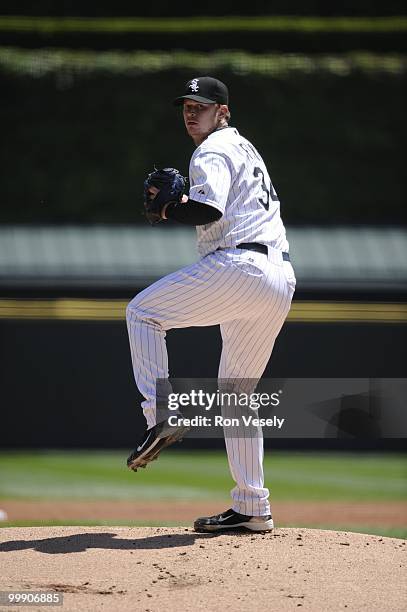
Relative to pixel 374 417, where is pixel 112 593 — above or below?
above

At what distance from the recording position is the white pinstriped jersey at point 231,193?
337 centimetres

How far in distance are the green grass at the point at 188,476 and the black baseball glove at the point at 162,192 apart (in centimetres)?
403

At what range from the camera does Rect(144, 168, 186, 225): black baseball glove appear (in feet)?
11.2

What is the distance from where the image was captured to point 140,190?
14.0m

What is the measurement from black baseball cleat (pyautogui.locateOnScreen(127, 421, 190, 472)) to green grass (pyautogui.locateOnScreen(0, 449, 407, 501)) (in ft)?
12.9

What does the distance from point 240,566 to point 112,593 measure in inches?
16.9

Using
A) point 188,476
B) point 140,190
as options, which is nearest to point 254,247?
point 188,476

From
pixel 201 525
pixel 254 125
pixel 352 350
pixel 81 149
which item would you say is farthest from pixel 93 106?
pixel 201 525

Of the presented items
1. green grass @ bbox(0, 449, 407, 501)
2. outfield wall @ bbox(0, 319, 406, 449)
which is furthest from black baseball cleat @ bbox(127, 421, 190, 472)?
outfield wall @ bbox(0, 319, 406, 449)

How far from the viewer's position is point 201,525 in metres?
3.69

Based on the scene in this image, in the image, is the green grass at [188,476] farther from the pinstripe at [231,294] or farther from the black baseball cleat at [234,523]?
the pinstripe at [231,294]

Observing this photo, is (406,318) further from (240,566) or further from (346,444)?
(240,566)

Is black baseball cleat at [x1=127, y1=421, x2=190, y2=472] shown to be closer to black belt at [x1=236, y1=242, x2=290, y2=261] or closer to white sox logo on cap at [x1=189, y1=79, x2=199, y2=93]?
black belt at [x1=236, y1=242, x2=290, y2=261]

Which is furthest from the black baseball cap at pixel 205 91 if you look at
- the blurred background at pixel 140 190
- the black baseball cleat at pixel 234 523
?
the blurred background at pixel 140 190
